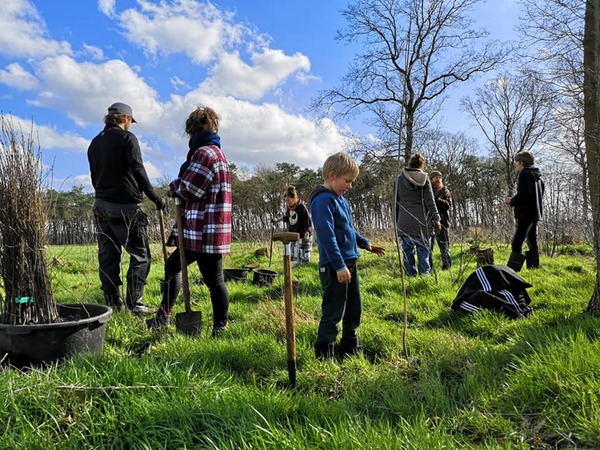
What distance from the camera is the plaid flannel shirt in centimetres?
351

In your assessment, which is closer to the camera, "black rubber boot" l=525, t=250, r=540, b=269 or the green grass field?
the green grass field

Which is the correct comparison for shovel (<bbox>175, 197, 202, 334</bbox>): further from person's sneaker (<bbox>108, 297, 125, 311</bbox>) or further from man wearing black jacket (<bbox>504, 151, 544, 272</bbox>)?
man wearing black jacket (<bbox>504, 151, 544, 272</bbox>)

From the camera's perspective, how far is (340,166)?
304cm

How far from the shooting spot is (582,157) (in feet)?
63.6

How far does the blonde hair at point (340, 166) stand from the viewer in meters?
3.04

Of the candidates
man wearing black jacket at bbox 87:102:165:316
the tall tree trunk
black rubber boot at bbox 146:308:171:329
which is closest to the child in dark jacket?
man wearing black jacket at bbox 87:102:165:316

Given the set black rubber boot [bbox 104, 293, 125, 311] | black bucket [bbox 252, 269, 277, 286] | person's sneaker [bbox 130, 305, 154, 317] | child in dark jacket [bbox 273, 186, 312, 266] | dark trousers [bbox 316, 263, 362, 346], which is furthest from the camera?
child in dark jacket [bbox 273, 186, 312, 266]

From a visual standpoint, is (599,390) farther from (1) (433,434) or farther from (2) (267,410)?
(2) (267,410)

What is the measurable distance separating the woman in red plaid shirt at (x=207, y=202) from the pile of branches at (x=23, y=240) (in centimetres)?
107

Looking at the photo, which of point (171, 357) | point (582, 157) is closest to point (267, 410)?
point (171, 357)

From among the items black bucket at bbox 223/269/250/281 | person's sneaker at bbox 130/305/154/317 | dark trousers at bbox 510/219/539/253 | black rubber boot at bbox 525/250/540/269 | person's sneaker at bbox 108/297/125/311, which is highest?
dark trousers at bbox 510/219/539/253

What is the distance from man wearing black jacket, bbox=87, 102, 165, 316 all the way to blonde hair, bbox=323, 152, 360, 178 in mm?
2119

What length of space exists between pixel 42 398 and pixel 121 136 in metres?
2.89

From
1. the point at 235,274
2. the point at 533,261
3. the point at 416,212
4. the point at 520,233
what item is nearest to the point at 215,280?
the point at 235,274
